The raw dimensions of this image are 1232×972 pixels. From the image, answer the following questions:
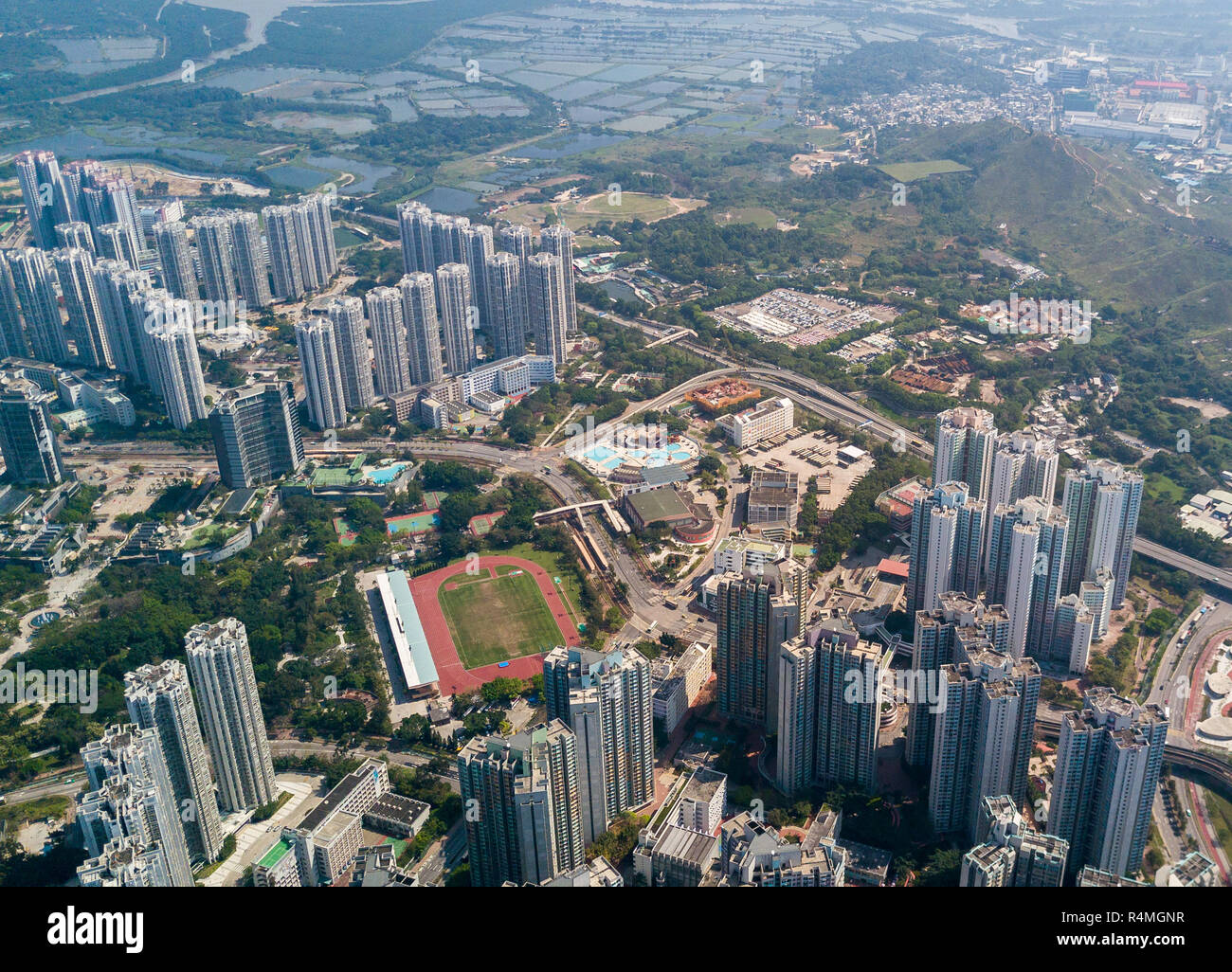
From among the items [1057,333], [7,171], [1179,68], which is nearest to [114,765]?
[1057,333]

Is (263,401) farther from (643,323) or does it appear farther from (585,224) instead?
(585,224)

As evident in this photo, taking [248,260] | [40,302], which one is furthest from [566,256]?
[40,302]

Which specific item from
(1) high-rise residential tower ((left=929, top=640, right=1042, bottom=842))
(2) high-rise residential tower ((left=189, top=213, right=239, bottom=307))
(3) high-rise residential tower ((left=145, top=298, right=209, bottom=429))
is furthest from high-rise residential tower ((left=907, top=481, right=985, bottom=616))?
(2) high-rise residential tower ((left=189, top=213, right=239, bottom=307))

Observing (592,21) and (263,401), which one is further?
(592,21)

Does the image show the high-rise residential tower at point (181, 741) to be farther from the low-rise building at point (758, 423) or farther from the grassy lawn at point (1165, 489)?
the grassy lawn at point (1165, 489)

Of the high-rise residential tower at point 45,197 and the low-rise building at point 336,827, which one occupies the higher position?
the high-rise residential tower at point 45,197

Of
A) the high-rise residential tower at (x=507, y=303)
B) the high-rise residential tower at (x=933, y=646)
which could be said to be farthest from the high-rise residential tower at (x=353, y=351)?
the high-rise residential tower at (x=933, y=646)

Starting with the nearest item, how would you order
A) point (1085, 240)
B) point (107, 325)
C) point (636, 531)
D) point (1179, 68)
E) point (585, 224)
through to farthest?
point (636, 531) → point (107, 325) → point (1085, 240) → point (585, 224) → point (1179, 68)
